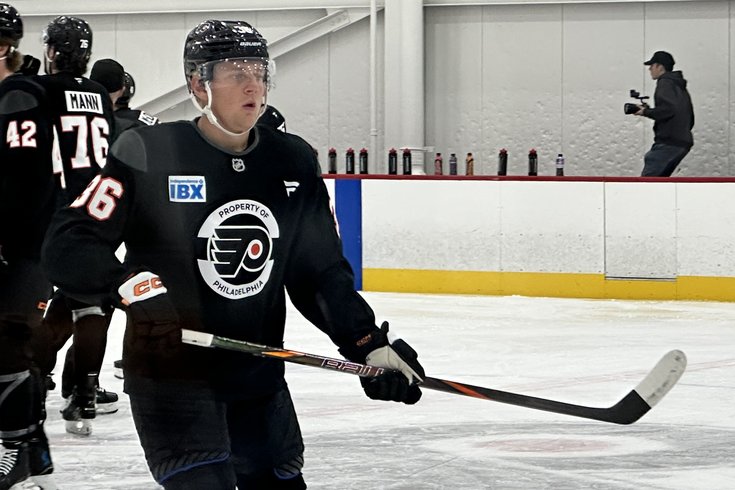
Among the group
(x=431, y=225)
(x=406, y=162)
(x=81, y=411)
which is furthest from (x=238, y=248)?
(x=406, y=162)

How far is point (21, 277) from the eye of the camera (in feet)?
11.0

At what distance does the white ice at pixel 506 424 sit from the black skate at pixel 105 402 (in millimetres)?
47

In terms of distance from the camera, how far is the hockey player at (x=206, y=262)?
2.19 m

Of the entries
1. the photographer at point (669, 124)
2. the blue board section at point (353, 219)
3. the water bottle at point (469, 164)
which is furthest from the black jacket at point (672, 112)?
the blue board section at point (353, 219)

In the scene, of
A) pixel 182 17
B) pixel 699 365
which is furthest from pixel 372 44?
pixel 699 365

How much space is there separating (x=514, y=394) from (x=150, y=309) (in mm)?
819

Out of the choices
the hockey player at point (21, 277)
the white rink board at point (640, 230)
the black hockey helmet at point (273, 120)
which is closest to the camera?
the hockey player at point (21, 277)

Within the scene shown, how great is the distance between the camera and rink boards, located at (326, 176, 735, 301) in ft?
26.8

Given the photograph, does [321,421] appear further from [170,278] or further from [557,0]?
[557,0]

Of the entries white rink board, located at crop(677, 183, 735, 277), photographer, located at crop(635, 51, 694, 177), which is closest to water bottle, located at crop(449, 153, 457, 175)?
photographer, located at crop(635, 51, 694, 177)

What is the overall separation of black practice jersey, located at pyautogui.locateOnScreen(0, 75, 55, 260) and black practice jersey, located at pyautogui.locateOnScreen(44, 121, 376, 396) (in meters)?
1.16

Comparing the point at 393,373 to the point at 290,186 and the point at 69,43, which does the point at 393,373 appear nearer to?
the point at 290,186

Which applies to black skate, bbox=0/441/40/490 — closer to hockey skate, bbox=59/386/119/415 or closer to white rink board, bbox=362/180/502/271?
hockey skate, bbox=59/386/119/415

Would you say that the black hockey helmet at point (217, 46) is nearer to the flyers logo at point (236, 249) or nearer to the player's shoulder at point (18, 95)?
the flyers logo at point (236, 249)
